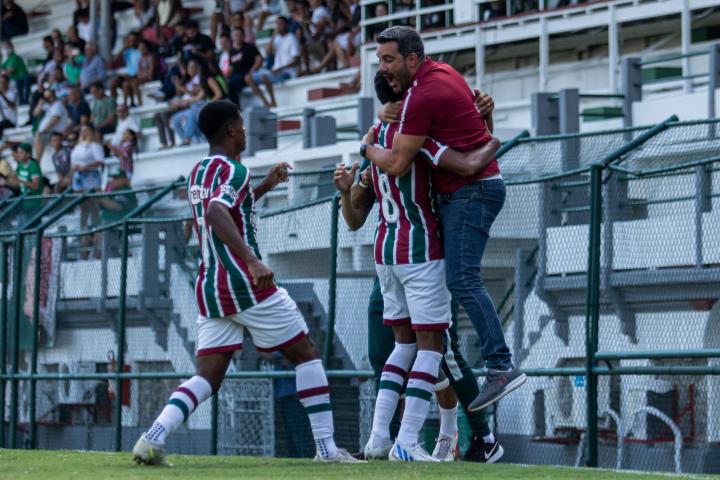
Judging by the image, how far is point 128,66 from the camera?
28359mm

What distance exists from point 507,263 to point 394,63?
111 inches

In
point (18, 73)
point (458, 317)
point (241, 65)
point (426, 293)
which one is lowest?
point (458, 317)

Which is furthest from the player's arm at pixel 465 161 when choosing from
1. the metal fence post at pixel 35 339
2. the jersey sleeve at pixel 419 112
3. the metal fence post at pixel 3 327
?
the metal fence post at pixel 3 327

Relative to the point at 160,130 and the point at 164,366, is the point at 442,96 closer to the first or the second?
the point at 164,366

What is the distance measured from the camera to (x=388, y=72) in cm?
784

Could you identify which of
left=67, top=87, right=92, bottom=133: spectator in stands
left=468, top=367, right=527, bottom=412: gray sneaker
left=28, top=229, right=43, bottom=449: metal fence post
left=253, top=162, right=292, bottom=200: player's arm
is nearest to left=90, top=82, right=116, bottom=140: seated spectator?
left=67, top=87, right=92, bottom=133: spectator in stands

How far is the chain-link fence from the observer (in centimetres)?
916

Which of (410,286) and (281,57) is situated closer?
(410,286)

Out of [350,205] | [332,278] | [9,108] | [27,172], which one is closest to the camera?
[350,205]

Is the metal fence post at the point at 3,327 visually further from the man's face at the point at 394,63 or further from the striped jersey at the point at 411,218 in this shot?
the man's face at the point at 394,63

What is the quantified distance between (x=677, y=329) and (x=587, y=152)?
1893 millimetres

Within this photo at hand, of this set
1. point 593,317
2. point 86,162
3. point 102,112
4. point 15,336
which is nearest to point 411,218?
point 593,317

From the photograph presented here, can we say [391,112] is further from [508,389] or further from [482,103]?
[508,389]

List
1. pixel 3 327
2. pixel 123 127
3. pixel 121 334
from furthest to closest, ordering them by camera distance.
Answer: pixel 123 127 → pixel 3 327 → pixel 121 334
